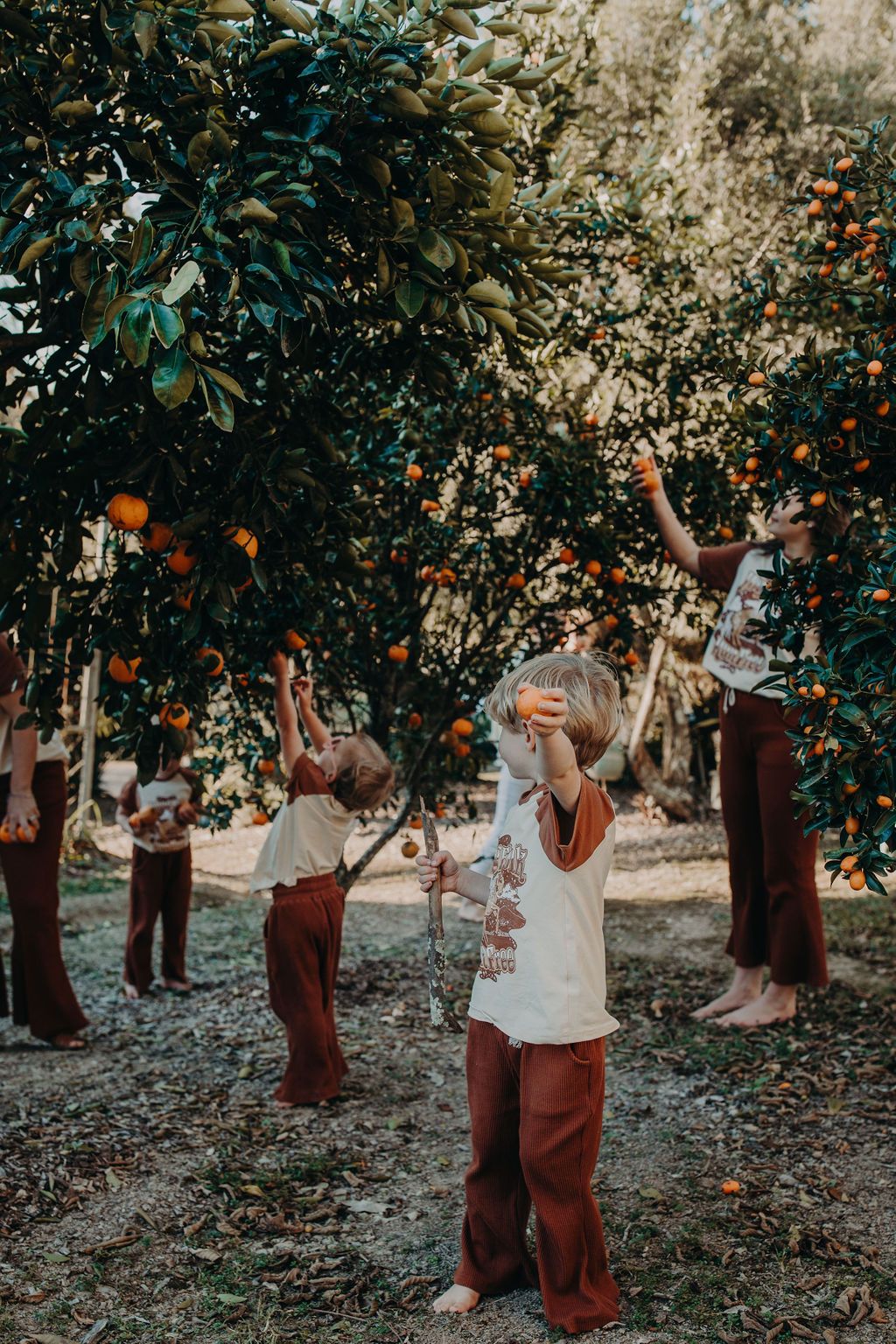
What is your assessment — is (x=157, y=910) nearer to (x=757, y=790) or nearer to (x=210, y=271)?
(x=757, y=790)

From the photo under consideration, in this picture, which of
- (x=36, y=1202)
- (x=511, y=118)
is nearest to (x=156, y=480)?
(x=36, y=1202)

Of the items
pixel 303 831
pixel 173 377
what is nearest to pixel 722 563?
pixel 303 831

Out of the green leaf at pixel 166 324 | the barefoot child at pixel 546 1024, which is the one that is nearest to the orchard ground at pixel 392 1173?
the barefoot child at pixel 546 1024

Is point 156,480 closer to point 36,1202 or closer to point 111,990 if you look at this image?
point 36,1202

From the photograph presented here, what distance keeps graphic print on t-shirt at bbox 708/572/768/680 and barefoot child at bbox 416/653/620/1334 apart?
184 cm

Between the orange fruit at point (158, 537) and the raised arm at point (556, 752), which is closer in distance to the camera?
Answer: the raised arm at point (556, 752)

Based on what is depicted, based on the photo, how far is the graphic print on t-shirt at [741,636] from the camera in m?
4.23

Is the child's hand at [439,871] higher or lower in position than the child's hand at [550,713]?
lower

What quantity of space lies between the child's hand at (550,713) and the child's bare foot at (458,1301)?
1410 millimetres

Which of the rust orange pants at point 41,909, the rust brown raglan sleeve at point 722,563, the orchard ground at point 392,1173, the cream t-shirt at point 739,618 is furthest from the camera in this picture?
the rust orange pants at point 41,909

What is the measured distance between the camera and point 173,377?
1.94m

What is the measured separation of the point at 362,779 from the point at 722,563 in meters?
1.67

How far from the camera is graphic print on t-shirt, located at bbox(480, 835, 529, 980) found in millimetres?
2486

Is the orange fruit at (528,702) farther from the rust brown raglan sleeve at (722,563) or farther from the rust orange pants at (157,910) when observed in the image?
the rust orange pants at (157,910)
